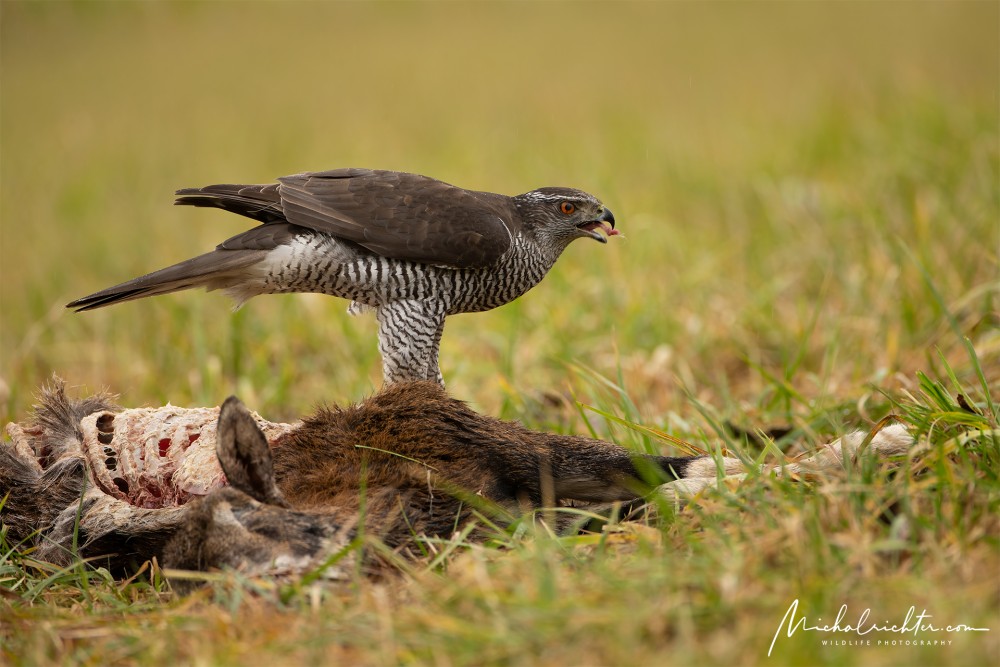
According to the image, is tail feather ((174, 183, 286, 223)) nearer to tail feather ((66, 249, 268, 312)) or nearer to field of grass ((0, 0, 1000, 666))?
tail feather ((66, 249, 268, 312))

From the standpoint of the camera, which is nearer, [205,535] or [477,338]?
[205,535]

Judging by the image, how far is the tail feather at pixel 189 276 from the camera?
380cm

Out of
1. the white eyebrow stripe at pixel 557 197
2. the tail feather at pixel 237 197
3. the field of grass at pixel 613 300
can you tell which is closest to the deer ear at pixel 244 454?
the field of grass at pixel 613 300

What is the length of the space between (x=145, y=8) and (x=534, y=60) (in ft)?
29.4

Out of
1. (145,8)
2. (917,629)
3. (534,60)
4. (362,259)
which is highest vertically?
(145,8)

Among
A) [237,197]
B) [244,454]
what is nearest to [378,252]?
[237,197]

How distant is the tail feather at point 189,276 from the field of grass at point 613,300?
0.57m

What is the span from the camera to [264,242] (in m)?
4.06

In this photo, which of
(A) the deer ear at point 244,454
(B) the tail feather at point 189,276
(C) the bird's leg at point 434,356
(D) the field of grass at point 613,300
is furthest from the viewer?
(C) the bird's leg at point 434,356

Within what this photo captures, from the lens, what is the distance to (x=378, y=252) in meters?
4.02

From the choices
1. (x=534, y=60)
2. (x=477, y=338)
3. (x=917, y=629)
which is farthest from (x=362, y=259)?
(x=534, y=60)

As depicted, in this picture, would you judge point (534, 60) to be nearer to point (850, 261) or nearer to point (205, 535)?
point (850, 261)

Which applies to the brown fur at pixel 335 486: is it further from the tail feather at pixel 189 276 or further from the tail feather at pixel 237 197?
the tail feather at pixel 237 197

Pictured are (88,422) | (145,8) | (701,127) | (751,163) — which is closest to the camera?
(88,422)
